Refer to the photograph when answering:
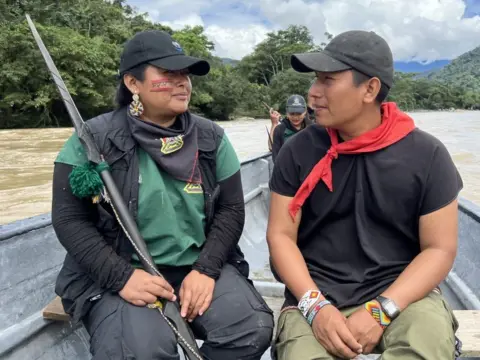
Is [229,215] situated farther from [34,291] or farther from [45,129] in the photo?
[45,129]

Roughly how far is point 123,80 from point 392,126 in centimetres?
108

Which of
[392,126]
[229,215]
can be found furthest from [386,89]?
[229,215]

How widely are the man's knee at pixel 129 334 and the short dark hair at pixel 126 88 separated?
0.82 m

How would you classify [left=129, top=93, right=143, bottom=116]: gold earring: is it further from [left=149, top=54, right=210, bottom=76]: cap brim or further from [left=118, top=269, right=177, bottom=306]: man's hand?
[left=118, top=269, right=177, bottom=306]: man's hand

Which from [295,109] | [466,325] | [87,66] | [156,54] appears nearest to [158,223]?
[156,54]

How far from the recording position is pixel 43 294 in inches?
91.1

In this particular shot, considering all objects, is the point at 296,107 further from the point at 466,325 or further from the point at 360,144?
the point at 466,325

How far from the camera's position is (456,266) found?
119 inches

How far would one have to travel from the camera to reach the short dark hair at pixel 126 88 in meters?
1.83

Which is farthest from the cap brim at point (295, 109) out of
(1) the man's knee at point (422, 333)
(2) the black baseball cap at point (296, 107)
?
(1) the man's knee at point (422, 333)

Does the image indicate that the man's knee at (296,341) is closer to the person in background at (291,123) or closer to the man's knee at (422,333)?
the man's knee at (422,333)

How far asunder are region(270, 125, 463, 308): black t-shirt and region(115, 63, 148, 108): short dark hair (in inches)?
25.9

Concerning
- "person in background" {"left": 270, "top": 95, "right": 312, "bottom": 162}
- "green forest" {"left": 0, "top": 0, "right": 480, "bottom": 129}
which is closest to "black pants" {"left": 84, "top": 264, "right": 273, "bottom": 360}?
"person in background" {"left": 270, "top": 95, "right": 312, "bottom": 162}

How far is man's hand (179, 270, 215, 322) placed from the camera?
1.71 meters
